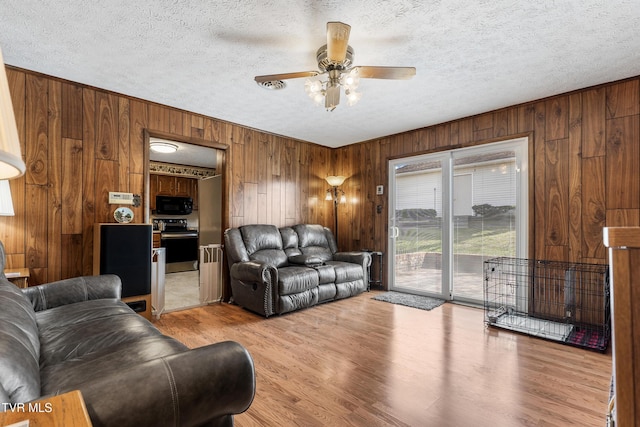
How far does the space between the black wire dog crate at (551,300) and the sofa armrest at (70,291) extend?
3.67 metres

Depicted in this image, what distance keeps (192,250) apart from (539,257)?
6463mm

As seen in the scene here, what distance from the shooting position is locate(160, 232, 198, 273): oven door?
661 centimetres

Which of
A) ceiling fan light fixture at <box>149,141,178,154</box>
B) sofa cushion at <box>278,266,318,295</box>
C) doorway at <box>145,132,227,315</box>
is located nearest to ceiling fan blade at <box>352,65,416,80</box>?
sofa cushion at <box>278,266,318,295</box>

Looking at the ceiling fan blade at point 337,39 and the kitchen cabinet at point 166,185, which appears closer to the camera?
the ceiling fan blade at point 337,39

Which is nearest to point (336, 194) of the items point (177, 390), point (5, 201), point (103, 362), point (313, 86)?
point (313, 86)

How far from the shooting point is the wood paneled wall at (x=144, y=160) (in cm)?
288

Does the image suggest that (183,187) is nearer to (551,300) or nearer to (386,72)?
(386,72)

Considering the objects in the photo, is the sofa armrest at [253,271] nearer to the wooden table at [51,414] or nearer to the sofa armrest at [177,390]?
the sofa armrest at [177,390]

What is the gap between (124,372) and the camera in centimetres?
98

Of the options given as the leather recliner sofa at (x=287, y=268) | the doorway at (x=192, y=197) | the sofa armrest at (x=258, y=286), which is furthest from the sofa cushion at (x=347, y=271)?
the doorway at (x=192, y=197)

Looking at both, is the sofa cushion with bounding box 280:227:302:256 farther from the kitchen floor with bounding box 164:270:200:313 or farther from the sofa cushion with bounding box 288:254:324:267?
the kitchen floor with bounding box 164:270:200:313

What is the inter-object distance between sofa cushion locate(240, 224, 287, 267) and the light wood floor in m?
0.88

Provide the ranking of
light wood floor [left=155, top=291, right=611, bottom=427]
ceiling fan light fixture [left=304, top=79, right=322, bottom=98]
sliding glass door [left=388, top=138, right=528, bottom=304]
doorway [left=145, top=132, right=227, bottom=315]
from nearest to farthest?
light wood floor [left=155, top=291, right=611, bottom=427] < ceiling fan light fixture [left=304, top=79, right=322, bottom=98] < sliding glass door [left=388, top=138, right=528, bottom=304] < doorway [left=145, top=132, right=227, bottom=315]

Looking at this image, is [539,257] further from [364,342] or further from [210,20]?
[210,20]
